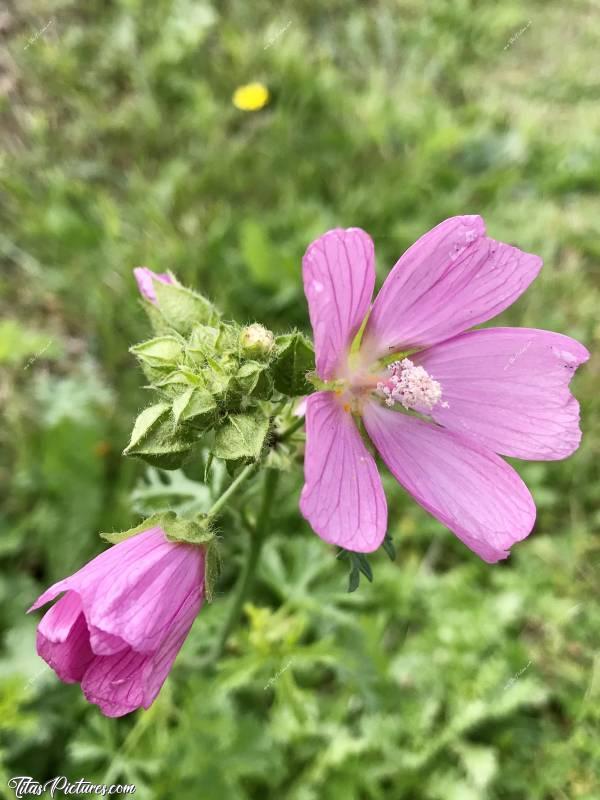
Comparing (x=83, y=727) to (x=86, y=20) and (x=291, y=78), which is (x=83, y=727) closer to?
(x=291, y=78)

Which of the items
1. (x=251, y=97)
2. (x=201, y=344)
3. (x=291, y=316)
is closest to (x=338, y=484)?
(x=201, y=344)

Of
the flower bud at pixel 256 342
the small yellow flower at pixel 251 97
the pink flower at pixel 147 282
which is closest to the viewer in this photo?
the flower bud at pixel 256 342

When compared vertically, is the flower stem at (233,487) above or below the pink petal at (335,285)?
below

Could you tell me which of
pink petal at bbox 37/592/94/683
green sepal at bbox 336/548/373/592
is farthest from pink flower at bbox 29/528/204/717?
green sepal at bbox 336/548/373/592

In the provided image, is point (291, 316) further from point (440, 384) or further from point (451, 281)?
point (451, 281)

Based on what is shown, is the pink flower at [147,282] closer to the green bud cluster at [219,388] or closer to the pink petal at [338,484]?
the green bud cluster at [219,388]

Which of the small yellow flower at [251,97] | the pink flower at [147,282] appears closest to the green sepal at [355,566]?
the pink flower at [147,282]

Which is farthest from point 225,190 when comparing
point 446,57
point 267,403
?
point 267,403
